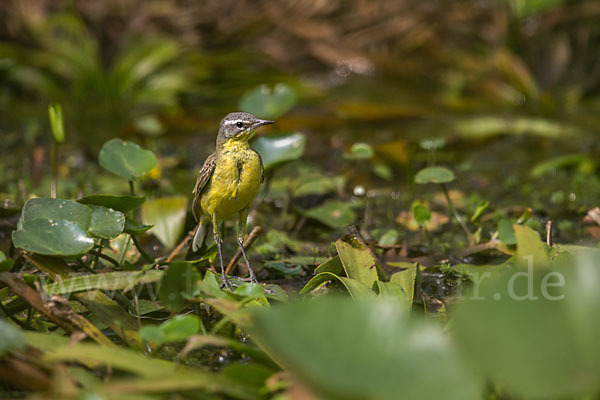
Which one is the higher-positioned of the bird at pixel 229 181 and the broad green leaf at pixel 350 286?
the bird at pixel 229 181

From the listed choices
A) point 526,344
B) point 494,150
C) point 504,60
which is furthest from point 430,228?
point 504,60

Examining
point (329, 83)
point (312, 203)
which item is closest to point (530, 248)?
point (312, 203)

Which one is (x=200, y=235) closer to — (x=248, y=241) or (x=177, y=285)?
(x=248, y=241)

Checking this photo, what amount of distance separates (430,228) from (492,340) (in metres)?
2.73

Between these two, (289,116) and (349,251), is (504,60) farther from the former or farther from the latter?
(349,251)

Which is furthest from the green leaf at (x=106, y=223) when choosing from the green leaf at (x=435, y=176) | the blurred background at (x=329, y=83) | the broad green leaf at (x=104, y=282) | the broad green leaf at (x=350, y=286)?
the blurred background at (x=329, y=83)

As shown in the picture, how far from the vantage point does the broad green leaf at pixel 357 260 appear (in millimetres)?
2992

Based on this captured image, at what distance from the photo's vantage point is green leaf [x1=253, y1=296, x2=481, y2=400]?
1.71m

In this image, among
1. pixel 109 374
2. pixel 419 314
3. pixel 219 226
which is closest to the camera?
pixel 109 374

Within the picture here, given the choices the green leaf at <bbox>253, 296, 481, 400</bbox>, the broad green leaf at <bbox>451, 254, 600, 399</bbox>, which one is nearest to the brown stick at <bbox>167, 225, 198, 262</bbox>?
the green leaf at <bbox>253, 296, 481, 400</bbox>

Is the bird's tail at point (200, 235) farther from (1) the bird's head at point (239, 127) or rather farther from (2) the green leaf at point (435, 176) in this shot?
(2) the green leaf at point (435, 176)

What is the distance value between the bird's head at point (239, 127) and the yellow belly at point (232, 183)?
151 mm

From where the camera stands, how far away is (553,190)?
17.3ft

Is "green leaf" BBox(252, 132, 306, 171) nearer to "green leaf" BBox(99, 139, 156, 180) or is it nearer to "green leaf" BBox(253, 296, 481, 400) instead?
"green leaf" BBox(99, 139, 156, 180)
